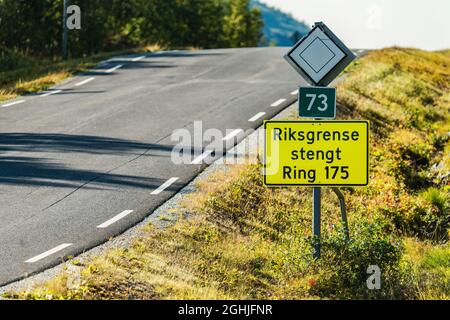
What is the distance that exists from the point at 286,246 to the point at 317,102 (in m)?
2.43

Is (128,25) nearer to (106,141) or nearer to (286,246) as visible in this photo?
(106,141)

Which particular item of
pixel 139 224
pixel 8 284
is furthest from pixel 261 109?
pixel 8 284

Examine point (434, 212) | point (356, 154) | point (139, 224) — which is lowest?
point (434, 212)

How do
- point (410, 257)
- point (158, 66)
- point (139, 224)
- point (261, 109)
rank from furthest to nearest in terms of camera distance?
point (158, 66) → point (261, 109) → point (410, 257) → point (139, 224)

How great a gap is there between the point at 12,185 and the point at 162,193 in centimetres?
245

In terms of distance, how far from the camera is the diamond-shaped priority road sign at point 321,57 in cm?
820

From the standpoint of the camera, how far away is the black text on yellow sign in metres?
8.29

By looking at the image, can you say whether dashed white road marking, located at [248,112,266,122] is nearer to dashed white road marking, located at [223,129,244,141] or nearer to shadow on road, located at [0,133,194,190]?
dashed white road marking, located at [223,129,244,141]

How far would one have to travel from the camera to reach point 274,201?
11.8 meters

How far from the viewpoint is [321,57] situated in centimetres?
827

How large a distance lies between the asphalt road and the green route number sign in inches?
122

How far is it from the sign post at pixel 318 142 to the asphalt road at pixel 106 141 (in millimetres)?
2570

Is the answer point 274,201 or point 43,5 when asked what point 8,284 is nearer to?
point 274,201

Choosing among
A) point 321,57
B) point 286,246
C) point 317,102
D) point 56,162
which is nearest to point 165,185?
point 56,162
